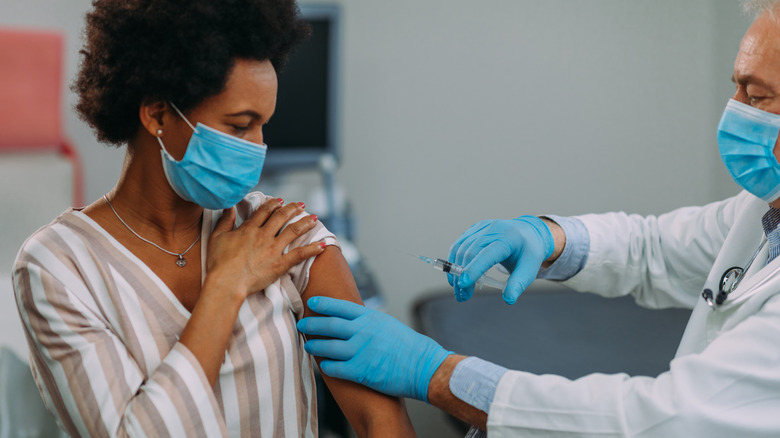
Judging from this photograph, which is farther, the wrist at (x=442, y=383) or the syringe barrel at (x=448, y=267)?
the syringe barrel at (x=448, y=267)

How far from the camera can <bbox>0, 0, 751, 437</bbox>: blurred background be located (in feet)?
11.2

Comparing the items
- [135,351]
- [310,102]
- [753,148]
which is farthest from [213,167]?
[310,102]

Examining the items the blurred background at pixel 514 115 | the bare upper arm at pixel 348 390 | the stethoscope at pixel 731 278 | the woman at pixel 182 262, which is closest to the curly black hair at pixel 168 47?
the woman at pixel 182 262

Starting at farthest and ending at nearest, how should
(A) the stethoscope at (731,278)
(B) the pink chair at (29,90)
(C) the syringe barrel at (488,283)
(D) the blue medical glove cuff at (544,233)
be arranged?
(B) the pink chair at (29,90) < (D) the blue medical glove cuff at (544,233) < (C) the syringe barrel at (488,283) < (A) the stethoscope at (731,278)

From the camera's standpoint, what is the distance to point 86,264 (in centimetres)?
111

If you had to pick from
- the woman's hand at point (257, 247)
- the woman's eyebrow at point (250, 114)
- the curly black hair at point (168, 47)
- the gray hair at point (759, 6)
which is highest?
the gray hair at point (759, 6)

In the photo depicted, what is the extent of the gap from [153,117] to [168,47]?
0.13 m

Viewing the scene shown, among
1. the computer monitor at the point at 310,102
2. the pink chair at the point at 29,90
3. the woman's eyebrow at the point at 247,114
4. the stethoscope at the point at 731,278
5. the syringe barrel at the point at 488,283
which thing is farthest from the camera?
the computer monitor at the point at 310,102

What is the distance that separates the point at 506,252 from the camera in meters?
1.49

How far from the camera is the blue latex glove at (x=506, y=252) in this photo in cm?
142

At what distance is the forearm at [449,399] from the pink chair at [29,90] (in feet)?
5.93

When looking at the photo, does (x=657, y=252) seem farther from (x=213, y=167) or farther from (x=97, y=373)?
(x=97, y=373)

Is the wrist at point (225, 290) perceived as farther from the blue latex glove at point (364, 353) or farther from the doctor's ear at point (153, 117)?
the doctor's ear at point (153, 117)

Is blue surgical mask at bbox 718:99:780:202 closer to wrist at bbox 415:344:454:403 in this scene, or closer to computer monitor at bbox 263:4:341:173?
wrist at bbox 415:344:454:403
